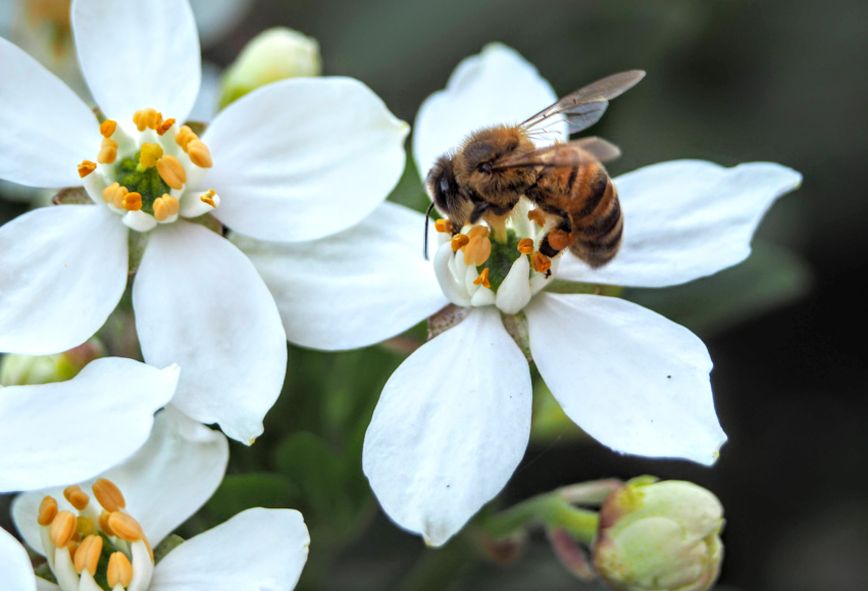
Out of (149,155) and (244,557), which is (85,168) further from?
(244,557)

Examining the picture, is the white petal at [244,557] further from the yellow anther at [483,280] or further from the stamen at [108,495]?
the yellow anther at [483,280]

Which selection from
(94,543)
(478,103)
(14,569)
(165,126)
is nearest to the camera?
(14,569)

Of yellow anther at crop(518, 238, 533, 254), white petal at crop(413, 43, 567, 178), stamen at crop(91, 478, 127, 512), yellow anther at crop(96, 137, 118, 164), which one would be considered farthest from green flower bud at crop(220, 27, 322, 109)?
stamen at crop(91, 478, 127, 512)

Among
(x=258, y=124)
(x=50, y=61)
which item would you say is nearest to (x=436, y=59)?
(x=50, y=61)

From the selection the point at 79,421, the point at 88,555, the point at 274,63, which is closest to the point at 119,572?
the point at 88,555

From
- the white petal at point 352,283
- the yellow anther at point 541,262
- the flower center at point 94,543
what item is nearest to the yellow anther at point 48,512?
the flower center at point 94,543

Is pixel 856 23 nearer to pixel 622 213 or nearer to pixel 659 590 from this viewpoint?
pixel 622 213
